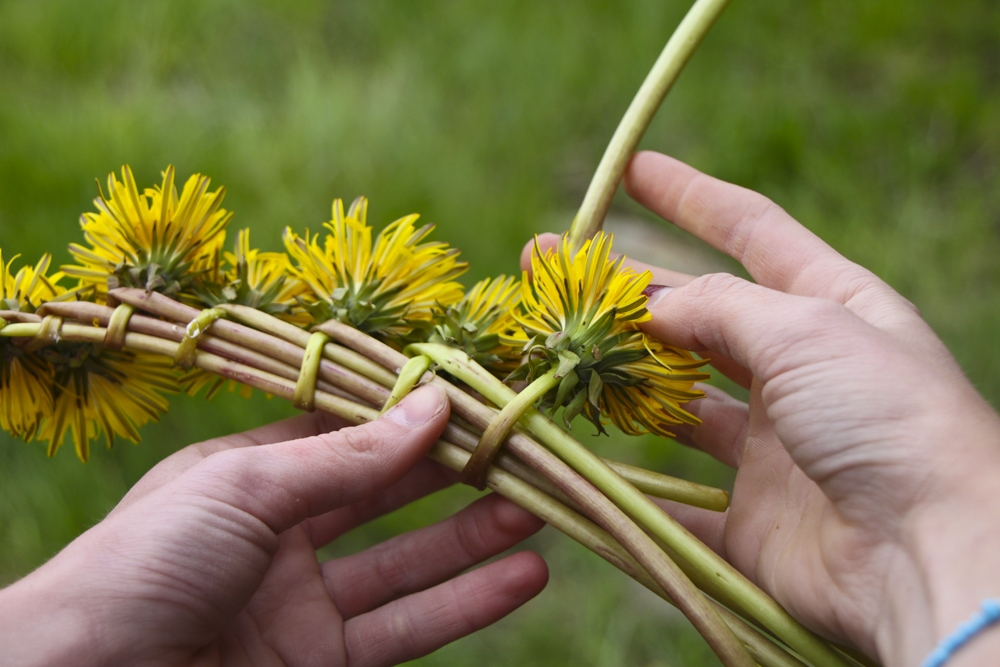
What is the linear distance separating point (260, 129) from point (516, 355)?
1379mm

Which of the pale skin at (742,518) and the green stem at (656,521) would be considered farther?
the green stem at (656,521)

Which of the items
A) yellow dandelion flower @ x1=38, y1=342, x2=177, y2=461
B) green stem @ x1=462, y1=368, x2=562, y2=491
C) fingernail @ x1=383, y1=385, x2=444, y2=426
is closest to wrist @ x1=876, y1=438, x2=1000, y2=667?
green stem @ x1=462, y1=368, x2=562, y2=491

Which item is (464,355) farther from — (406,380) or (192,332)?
(192,332)

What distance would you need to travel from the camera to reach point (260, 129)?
6.57 ft

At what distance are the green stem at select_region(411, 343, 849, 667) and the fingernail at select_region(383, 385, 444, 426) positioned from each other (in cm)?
4

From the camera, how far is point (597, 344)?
84cm

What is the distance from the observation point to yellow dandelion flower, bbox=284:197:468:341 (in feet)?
3.14

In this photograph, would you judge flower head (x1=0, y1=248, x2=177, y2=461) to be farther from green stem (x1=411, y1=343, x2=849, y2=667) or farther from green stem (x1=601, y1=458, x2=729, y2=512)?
green stem (x1=601, y1=458, x2=729, y2=512)

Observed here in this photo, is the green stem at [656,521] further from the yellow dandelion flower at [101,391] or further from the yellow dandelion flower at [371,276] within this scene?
the yellow dandelion flower at [101,391]

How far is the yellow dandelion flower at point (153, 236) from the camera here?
93 cm

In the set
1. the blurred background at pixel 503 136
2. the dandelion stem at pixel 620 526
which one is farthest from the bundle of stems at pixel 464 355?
the blurred background at pixel 503 136

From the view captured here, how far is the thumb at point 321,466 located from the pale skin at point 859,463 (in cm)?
30

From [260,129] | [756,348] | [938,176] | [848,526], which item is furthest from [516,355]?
[938,176]

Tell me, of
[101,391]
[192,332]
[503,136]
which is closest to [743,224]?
[192,332]
